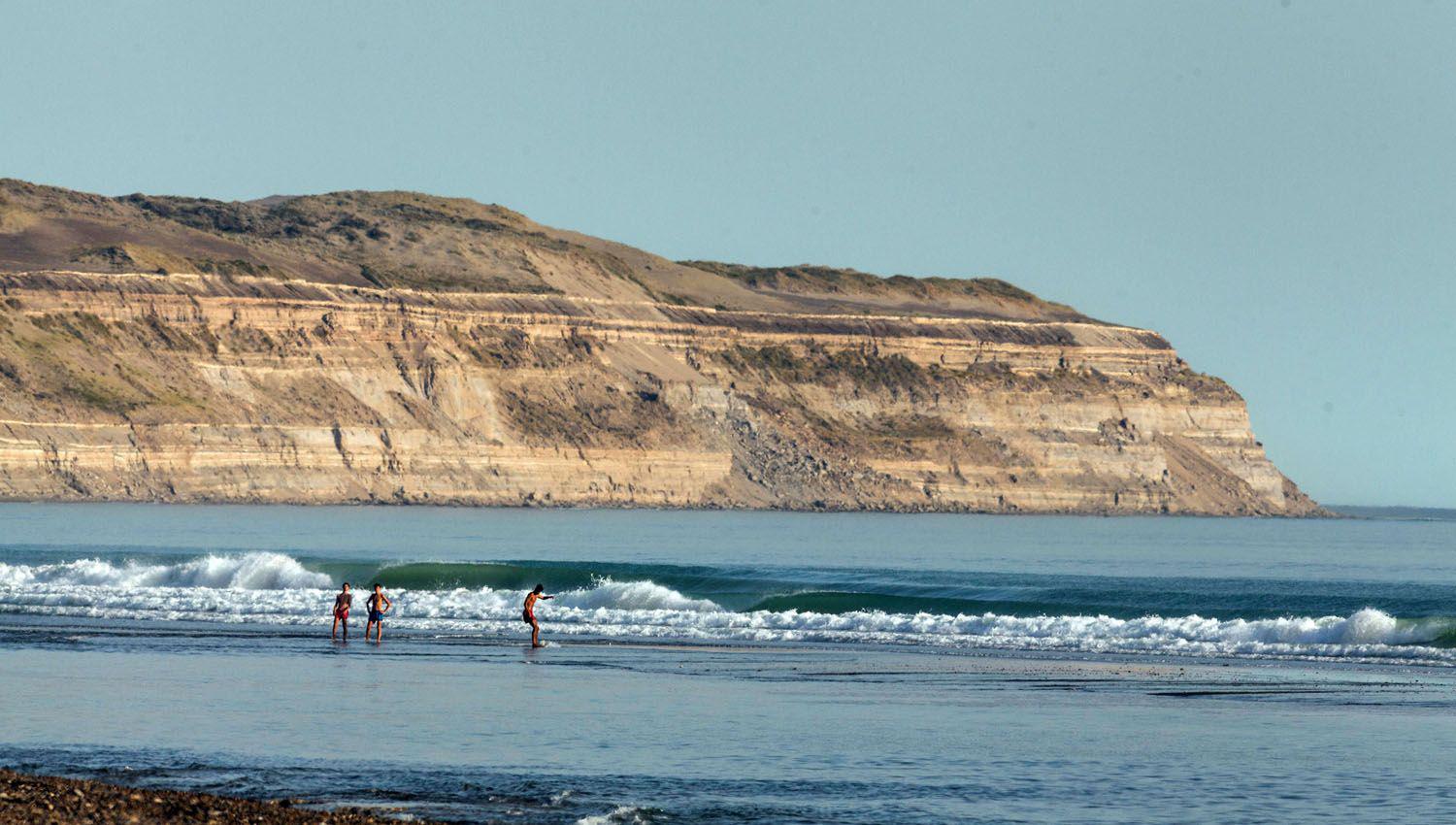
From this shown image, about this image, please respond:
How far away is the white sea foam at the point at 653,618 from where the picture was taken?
1366 inches

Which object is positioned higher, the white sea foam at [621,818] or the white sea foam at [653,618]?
the white sea foam at [653,618]

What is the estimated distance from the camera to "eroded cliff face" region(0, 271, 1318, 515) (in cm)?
12962

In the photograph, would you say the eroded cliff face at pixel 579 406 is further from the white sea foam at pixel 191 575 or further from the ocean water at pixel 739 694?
the ocean water at pixel 739 694

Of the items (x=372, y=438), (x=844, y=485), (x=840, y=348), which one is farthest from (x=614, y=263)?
(x=372, y=438)

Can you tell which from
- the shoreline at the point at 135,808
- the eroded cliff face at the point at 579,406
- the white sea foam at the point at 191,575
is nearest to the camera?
the shoreline at the point at 135,808

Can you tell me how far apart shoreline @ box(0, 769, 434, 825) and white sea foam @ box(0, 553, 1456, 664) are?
1934cm

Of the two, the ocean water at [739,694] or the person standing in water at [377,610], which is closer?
the ocean water at [739,694]

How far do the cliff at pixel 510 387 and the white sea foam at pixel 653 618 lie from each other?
240ft

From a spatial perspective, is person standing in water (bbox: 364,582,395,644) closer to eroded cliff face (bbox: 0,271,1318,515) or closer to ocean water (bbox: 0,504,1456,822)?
ocean water (bbox: 0,504,1456,822)

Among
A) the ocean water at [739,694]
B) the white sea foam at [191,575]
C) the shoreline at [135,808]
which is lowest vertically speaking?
the shoreline at [135,808]

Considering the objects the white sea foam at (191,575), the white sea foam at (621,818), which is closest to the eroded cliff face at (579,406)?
the white sea foam at (191,575)

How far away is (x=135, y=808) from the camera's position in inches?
634

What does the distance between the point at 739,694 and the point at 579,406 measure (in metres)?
131

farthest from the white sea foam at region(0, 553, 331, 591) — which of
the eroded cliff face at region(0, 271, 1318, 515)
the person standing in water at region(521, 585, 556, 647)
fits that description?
the eroded cliff face at region(0, 271, 1318, 515)
